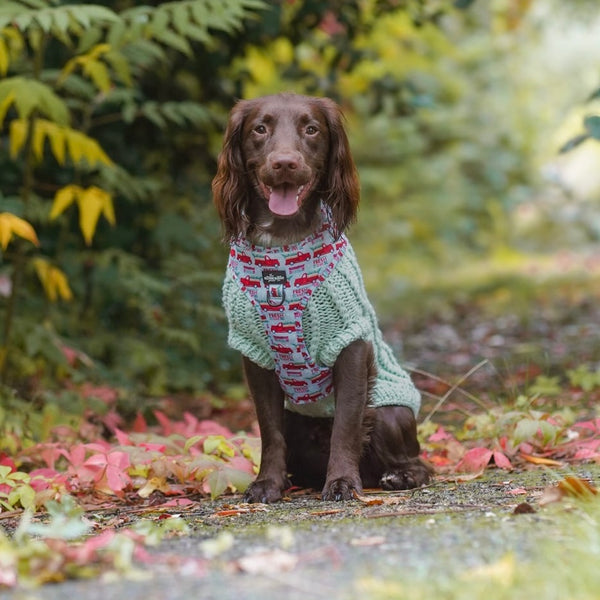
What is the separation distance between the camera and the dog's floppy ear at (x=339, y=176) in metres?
3.95

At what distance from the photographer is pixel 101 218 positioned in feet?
23.6

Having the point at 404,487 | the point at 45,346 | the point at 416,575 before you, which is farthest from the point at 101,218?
the point at 416,575

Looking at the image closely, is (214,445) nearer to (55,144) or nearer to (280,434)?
(280,434)

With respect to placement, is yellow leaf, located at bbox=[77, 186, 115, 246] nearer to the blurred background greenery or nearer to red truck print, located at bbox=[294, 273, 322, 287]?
the blurred background greenery

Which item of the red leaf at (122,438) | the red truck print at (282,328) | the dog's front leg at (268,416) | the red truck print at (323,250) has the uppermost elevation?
the red truck print at (323,250)

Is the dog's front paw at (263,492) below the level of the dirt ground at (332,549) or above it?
below

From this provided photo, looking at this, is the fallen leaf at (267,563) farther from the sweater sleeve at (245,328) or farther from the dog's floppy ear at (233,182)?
the dog's floppy ear at (233,182)

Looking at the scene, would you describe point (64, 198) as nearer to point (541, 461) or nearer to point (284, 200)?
point (284, 200)

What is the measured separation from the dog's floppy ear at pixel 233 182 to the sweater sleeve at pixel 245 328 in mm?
194

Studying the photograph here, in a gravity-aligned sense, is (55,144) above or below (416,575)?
above

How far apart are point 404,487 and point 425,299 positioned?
8427 mm

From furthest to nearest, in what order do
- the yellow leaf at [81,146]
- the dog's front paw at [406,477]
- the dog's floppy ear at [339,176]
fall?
the yellow leaf at [81,146] → the dog's front paw at [406,477] → the dog's floppy ear at [339,176]

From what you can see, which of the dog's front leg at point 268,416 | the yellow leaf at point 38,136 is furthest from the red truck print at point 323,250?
the yellow leaf at point 38,136

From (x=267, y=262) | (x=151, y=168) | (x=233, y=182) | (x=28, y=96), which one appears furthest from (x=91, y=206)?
(x=151, y=168)
